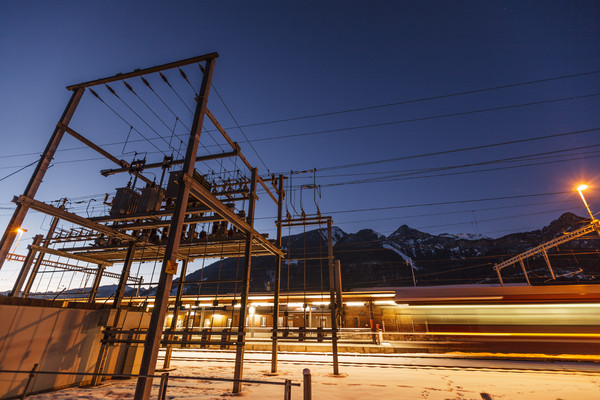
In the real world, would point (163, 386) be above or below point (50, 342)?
below

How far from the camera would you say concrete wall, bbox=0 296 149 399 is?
19.6 feet

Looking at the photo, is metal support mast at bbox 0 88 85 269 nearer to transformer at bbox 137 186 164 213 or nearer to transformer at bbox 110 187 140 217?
transformer at bbox 110 187 140 217

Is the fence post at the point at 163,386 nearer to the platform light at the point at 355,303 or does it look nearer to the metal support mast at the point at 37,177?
the metal support mast at the point at 37,177

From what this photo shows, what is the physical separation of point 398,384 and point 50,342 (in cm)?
1003

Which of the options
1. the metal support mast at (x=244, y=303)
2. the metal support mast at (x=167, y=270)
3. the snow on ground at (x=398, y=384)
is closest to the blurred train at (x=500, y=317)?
the snow on ground at (x=398, y=384)

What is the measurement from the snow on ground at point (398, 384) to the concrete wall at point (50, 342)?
0.49 meters

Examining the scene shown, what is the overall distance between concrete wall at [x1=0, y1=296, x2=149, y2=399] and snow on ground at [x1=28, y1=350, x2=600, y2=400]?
19.4 inches

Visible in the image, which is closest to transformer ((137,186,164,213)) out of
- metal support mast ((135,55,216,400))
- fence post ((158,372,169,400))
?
metal support mast ((135,55,216,400))

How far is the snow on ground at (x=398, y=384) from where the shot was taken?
647 cm

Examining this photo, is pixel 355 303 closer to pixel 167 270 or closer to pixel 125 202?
pixel 125 202

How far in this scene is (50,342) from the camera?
22.2ft

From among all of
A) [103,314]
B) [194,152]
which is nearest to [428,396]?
[194,152]

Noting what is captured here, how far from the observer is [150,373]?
4.51 metres

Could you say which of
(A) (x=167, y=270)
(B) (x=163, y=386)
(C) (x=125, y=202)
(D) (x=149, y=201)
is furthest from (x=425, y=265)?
(A) (x=167, y=270)
